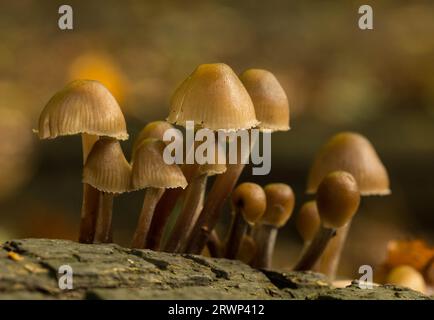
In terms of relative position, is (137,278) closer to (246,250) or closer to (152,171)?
(152,171)

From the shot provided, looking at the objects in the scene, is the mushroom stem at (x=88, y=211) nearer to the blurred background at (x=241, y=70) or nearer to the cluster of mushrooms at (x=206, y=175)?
the cluster of mushrooms at (x=206, y=175)

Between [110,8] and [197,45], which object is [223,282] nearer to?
[197,45]

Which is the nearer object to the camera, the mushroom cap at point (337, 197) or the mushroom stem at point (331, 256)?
the mushroom cap at point (337, 197)

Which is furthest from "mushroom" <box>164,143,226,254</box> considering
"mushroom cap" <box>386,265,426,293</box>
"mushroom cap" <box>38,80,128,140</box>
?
"mushroom cap" <box>386,265,426,293</box>

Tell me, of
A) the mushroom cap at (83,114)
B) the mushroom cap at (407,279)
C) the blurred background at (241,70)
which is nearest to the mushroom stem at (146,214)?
the mushroom cap at (83,114)

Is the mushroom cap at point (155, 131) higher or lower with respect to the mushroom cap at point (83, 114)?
lower

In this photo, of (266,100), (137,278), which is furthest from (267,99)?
(137,278)
